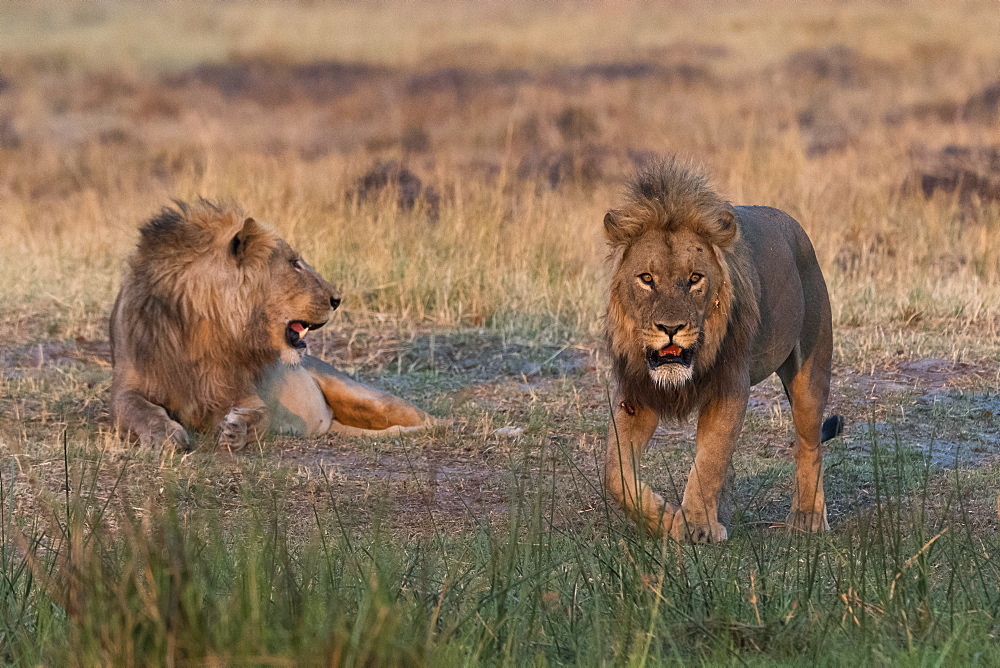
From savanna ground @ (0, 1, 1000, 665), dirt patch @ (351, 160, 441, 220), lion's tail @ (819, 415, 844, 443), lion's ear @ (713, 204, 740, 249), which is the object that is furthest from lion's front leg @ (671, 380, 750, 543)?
dirt patch @ (351, 160, 441, 220)

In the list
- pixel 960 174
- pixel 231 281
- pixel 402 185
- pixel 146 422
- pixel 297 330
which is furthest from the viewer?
pixel 402 185

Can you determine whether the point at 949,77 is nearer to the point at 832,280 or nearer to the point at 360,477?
the point at 832,280

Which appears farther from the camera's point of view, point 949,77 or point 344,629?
point 949,77

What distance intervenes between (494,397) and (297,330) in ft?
3.84

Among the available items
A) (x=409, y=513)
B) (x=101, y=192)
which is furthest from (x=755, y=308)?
(x=101, y=192)

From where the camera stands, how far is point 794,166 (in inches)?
496

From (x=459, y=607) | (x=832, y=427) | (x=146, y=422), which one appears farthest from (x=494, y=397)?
(x=459, y=607)

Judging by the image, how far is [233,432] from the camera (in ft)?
18.6

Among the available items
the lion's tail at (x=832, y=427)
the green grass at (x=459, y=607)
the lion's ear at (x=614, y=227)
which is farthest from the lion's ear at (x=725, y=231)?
the lion's tail at (x=832, y=427)

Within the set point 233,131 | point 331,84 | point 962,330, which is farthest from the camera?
point 331,84

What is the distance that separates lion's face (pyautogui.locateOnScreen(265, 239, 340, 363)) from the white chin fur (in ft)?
7.12

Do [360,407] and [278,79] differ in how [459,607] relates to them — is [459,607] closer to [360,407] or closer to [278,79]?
[360,407]

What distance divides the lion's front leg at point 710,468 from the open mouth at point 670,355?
0.22 m

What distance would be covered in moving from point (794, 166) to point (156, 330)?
7996 mm
